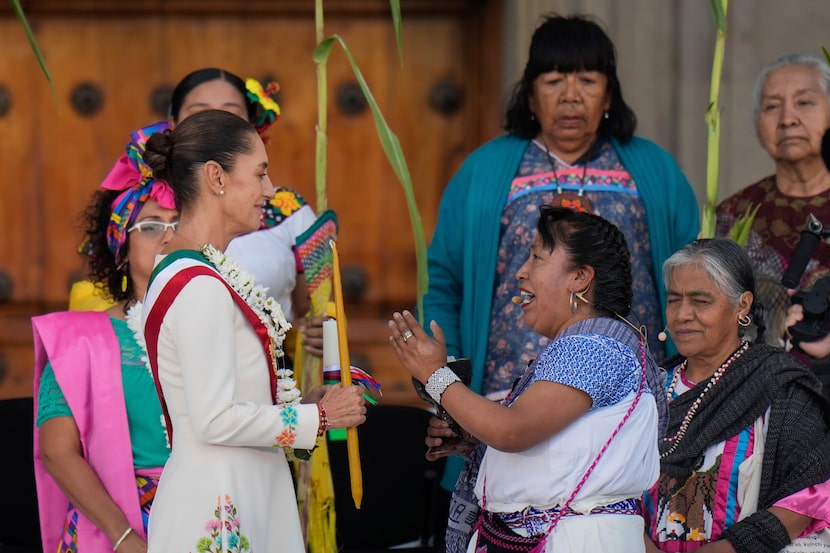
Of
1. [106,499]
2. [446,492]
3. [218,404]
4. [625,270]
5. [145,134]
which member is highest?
[145,134]

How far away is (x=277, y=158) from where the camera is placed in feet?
15.1

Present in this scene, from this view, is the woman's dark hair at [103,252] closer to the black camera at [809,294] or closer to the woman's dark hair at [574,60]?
the woman's dark hair at [574,60]

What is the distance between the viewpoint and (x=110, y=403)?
2.66 meters

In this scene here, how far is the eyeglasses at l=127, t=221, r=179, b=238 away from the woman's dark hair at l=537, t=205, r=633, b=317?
33.1 inches

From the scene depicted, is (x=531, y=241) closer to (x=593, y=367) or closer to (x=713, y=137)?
(x=713, y=137)

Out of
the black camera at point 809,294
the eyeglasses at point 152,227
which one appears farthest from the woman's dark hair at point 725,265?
the eyeglasses at point 152,227

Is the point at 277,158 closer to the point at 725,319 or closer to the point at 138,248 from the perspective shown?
the point at 138,248

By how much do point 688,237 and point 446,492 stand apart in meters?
0.94

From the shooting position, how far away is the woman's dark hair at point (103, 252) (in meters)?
2.84

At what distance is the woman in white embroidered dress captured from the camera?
219 centimetres

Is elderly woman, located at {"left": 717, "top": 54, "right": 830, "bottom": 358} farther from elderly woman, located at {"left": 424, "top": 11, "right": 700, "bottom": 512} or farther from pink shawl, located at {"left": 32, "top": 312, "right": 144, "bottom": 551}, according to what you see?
pink shawl, located at {"left": 32, "top": 312, "right": 144, "bottom": 551}

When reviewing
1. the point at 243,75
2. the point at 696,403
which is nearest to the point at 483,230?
the point at 696,403

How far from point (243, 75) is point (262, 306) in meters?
2.42

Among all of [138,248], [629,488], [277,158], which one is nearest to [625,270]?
[629,488]
